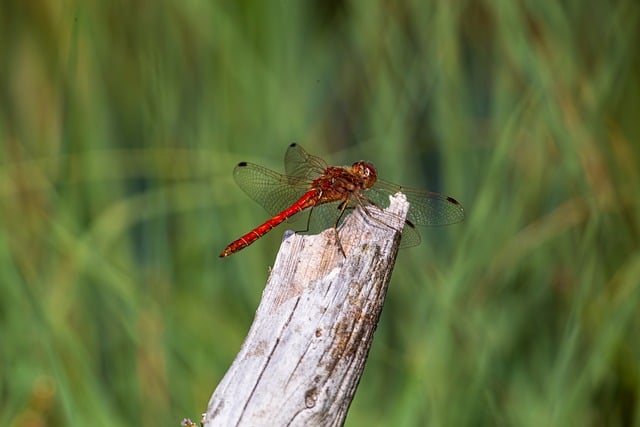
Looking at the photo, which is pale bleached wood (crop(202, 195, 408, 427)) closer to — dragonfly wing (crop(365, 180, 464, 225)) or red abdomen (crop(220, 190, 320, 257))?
red abdomen (crop(220, 190, 320, 257))

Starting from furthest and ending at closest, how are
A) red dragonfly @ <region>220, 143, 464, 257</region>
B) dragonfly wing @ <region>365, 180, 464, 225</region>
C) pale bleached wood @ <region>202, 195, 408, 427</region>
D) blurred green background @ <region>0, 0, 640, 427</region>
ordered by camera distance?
blurred green background @ <region>0, 0, 640, 427</region> → dragonfly wing @ <region>365, 180, 464, 225</region> → red dragonfly @ <region>220, 143, 464, 257</region> → pale bleached wood @ <region>202, 195, 408, 427</region>

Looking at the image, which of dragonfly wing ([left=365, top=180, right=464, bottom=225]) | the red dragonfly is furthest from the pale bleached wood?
dragonfly wing ([left=365, top=180, right=464, bottom=225])

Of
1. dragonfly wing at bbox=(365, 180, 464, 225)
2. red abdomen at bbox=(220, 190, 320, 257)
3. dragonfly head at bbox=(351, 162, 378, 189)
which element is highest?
dragonfly wing at bbox=(365, 180, 464, 225)

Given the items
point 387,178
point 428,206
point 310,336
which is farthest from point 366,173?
point 310,336

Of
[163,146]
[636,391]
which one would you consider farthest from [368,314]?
[163,146]

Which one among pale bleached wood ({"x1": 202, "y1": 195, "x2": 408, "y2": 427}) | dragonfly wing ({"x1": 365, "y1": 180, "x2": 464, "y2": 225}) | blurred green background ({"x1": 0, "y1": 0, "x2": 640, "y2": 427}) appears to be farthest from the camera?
blurred green background ({"x1": 0, "y1": 0, "x2": 640, "y2": 427})

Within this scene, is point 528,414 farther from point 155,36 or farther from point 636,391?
point 155,36

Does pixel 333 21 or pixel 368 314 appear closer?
pixel 368 314
